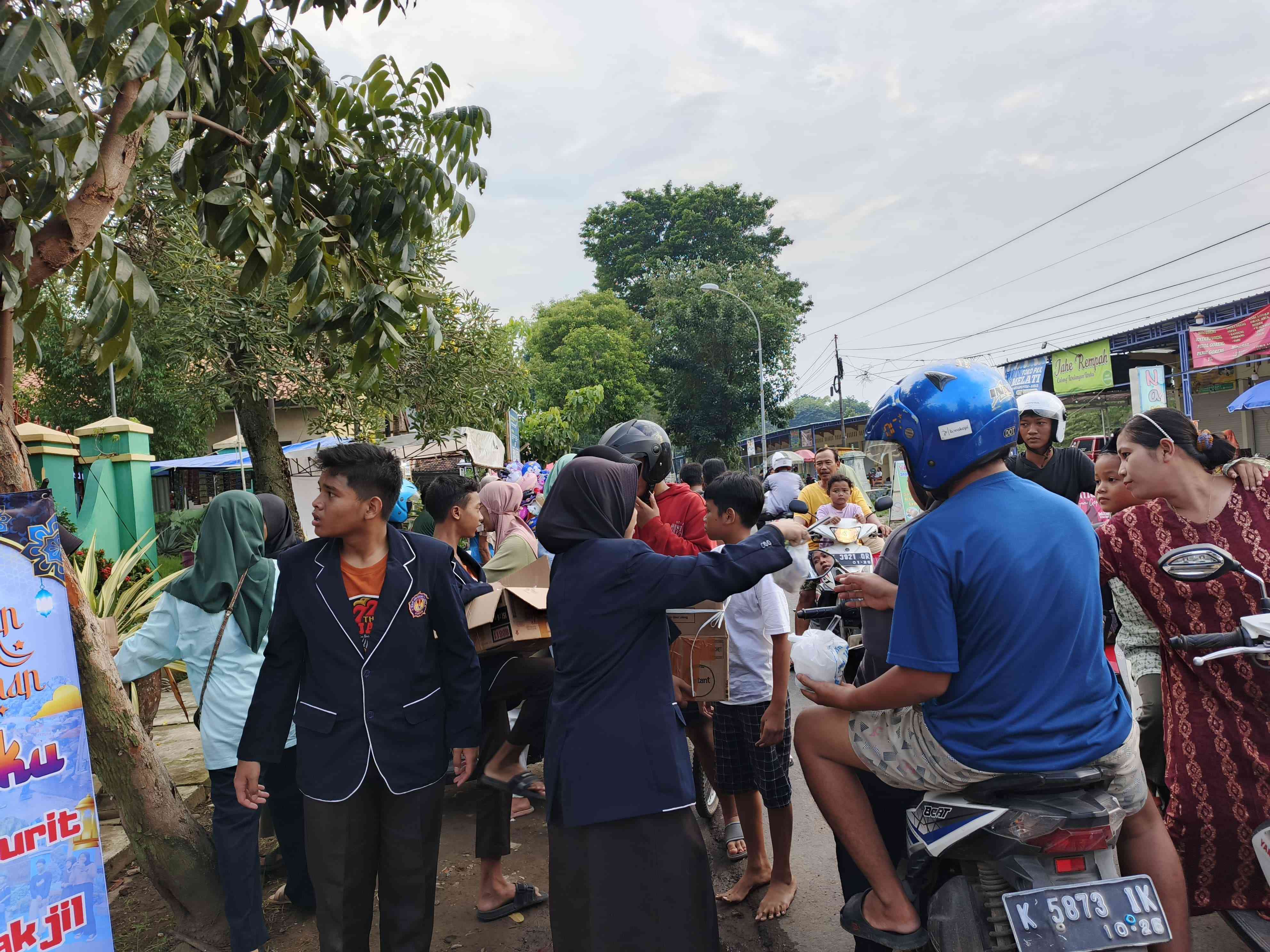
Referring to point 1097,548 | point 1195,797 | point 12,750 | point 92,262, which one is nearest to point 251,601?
point 12,750

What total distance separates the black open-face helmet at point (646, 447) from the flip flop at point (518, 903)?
6.39ft

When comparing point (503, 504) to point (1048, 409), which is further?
point (503, 504)

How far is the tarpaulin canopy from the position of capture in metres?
15.5

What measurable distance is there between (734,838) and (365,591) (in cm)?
236

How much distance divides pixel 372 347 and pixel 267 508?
3.86 ft

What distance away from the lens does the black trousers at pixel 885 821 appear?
275 centimetres

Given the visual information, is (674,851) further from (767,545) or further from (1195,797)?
(1195,797)

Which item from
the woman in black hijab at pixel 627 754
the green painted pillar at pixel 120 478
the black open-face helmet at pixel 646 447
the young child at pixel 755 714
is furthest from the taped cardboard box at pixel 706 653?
the green painted pillar at pixel 120 478

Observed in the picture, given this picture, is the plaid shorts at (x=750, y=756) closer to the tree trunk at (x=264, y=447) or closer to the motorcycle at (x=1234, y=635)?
the motorcycle at (x=1234, y=635)

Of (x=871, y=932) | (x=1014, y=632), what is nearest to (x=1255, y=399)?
(x=1014, y=632)

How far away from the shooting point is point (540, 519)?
106 inches

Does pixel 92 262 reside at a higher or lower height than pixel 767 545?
higher

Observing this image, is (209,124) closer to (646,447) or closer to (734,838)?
(646,447)

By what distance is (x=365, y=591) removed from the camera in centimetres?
306
